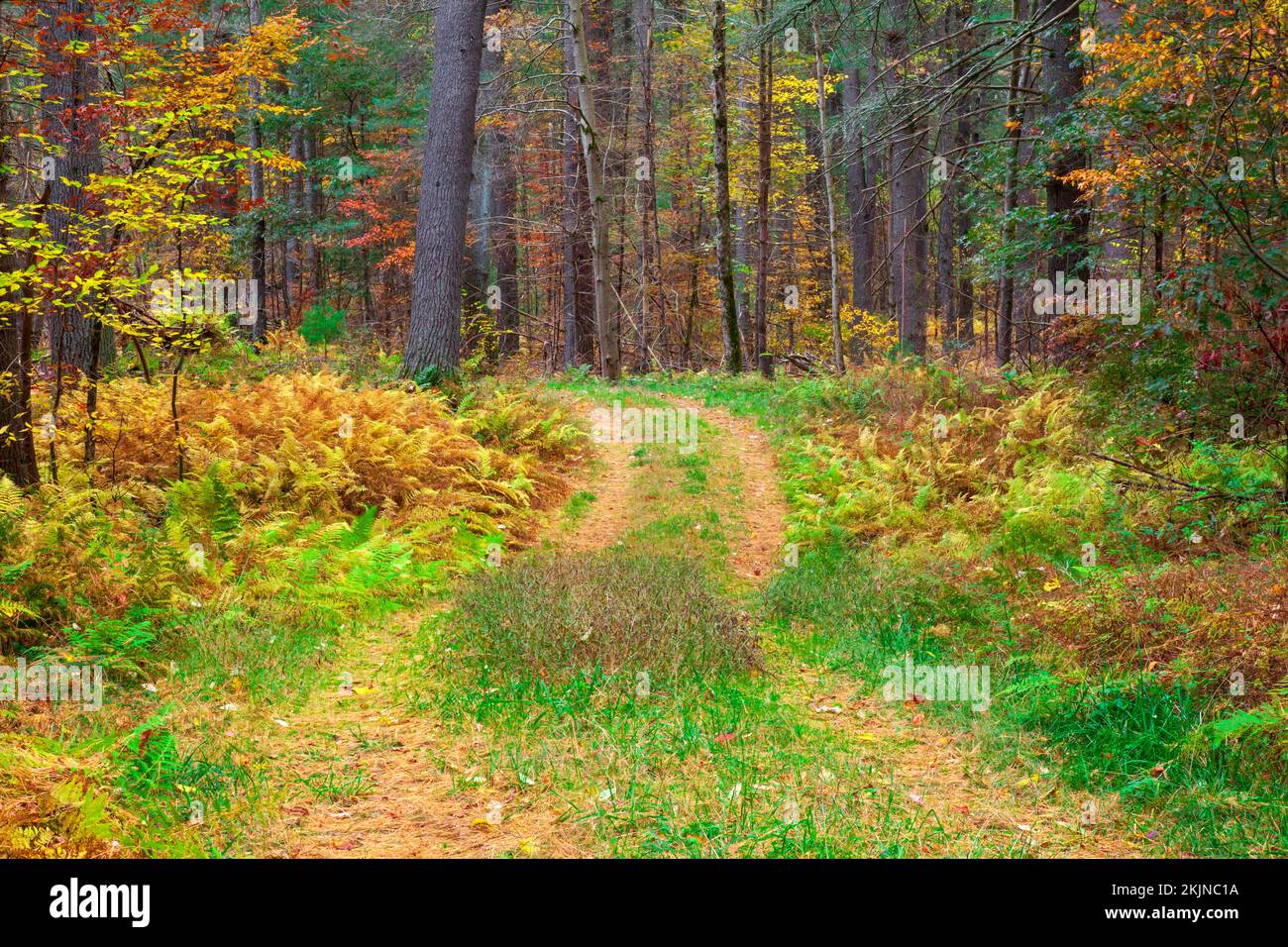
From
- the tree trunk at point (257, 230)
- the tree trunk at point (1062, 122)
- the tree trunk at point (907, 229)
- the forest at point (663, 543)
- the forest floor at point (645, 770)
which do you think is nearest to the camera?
the forest floor at point (645, 770)

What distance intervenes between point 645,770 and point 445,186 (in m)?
9.99

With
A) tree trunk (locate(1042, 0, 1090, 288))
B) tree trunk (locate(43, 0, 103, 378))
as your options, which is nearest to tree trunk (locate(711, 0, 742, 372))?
tree trunk (locate(1042, 0, 1090, 288))

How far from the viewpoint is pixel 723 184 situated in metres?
18.4

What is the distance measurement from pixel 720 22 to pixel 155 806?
1721 cm

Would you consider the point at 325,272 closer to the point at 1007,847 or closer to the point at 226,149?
the point at 226,149

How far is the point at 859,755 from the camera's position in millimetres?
5387

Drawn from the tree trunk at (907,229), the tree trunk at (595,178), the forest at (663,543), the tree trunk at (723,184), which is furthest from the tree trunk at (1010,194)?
the tree trunk at (595,178)

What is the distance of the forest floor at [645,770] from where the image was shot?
4.29 metres

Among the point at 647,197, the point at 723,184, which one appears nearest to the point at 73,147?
the point at 723,184

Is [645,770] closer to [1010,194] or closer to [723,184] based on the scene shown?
[1010,194]

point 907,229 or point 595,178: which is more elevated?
point 595,178

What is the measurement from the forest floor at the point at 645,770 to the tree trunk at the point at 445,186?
6246mm

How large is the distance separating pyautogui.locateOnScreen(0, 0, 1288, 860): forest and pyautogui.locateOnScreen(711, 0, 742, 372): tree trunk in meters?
4.13

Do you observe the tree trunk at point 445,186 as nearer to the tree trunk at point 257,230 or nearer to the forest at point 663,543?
the forest at point 663,543
